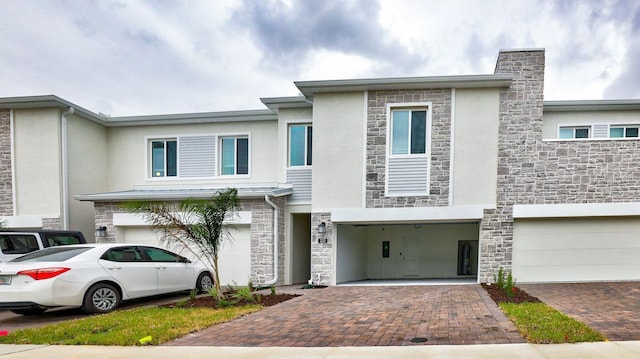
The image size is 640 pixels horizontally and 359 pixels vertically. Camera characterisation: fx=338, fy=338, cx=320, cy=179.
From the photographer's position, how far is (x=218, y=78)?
672 inches

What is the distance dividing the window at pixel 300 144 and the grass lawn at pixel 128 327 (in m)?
5.71

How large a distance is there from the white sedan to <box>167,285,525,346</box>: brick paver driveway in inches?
113

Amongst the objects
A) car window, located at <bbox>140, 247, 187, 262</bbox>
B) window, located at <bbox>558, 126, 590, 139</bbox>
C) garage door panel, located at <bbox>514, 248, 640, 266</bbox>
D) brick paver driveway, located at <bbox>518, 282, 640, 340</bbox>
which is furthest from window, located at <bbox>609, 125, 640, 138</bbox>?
car window, located at <bbox>140, 247, 187, 262</bbox>

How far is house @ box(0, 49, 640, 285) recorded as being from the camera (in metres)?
9.71

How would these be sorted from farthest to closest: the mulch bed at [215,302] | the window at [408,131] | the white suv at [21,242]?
the window at [408,131]
the white suv at [21,242]
the mulch bed at [215,302]

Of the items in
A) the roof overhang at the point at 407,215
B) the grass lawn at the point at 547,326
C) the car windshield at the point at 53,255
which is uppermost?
the roof overhang at the point at 407,215

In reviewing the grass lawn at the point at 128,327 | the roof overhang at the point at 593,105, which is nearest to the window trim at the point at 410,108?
the roof overhang at the point at 593,105

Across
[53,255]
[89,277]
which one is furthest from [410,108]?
[53,255]

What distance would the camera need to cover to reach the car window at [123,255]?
23.4 feet

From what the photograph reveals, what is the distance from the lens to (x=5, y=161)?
1145cm

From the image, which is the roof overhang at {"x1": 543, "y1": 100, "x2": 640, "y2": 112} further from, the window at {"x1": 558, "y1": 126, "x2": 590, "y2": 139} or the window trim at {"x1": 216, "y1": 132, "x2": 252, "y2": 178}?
the window trim at {"x1": 216, "y1": 132, "x2": 252, "y2": 178}

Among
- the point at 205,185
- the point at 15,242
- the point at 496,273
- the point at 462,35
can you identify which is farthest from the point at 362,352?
the point at 462,35

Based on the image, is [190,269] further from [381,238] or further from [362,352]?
[381,238]

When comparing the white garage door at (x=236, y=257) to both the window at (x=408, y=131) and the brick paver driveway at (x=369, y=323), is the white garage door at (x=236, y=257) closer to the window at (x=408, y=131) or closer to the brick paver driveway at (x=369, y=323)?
the brick paver driveway at (x=369, y=323)
